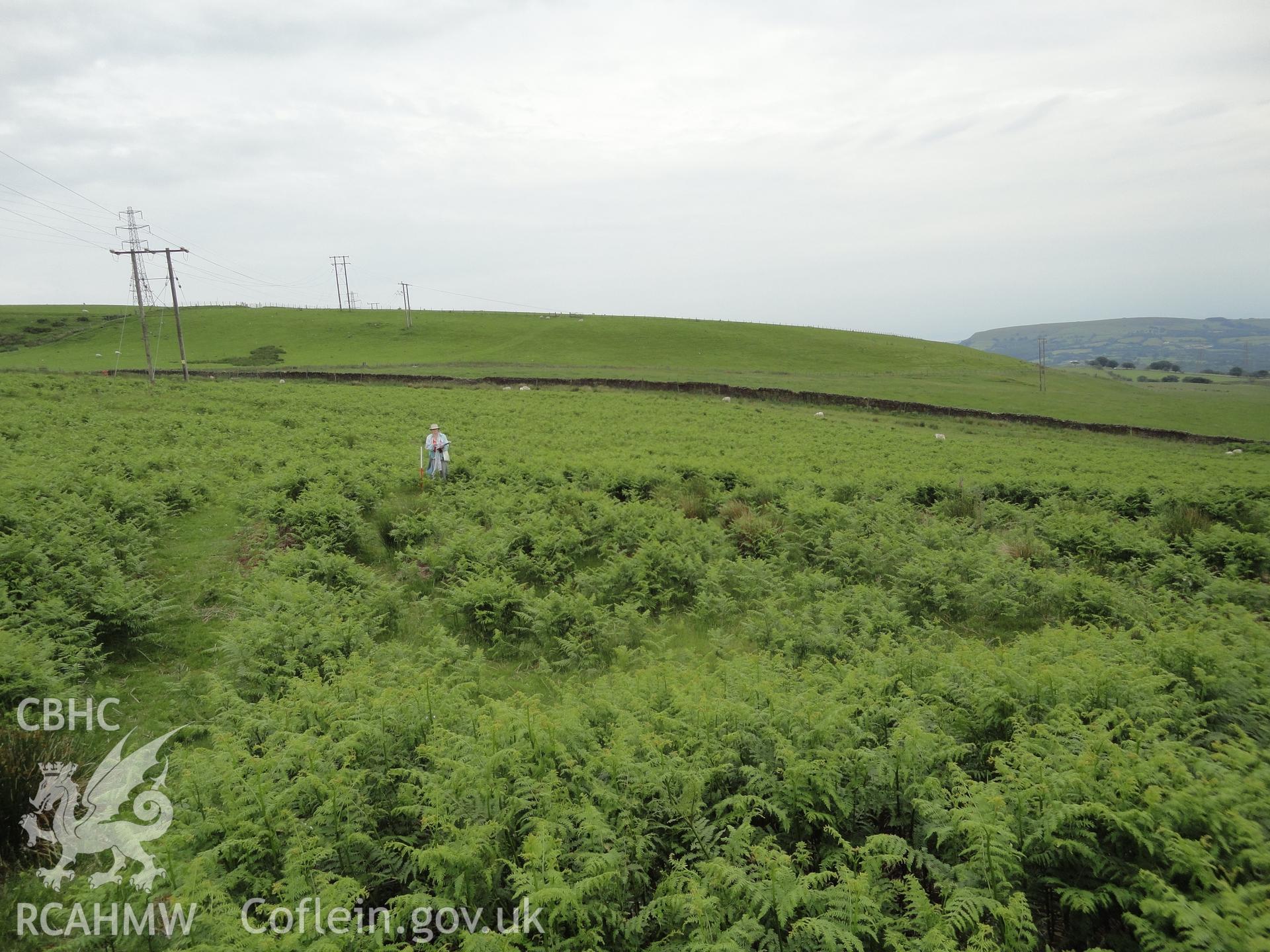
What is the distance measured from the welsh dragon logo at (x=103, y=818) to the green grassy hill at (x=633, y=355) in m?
64.1

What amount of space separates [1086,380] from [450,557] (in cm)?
10412

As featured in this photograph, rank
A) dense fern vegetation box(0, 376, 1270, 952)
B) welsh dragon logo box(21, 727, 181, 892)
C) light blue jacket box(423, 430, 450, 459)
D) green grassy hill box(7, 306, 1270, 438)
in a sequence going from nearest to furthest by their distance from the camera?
dense fern vegetation box(0, 376, 1270, 952), welsh dragon logo box(21, 727, 181, 892), light blue jacket box(423, 430, 450, 459), green grassy hill box(7, 306, 1270, 438)

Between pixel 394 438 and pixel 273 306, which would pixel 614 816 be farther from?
pixel 273 306

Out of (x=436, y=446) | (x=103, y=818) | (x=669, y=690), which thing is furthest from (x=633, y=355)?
(x=103, y=818)

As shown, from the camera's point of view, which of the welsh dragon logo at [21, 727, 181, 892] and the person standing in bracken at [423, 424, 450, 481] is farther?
the person standing in bracken at [423, 424, 450, 481]

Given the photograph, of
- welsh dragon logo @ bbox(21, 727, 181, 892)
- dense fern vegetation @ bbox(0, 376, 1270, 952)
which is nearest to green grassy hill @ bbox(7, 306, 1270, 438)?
dense fern vegetation @ bbox(0, 376, 1270, 952)

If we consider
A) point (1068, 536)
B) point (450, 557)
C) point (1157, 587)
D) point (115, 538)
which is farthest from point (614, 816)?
point (1068, 536)

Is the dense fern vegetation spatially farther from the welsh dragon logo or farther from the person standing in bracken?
the person standing in bracken

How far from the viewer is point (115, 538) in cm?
1357

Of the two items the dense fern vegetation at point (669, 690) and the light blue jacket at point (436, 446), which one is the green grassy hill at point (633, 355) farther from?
the light blue jacket at point (436, 446)

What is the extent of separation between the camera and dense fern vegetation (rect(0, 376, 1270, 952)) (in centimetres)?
536

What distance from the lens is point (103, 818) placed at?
6750 mm

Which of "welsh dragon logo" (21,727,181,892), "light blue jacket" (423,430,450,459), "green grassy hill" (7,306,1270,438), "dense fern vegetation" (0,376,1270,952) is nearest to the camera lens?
"dense fern vegetation" (0,376,1270,952)

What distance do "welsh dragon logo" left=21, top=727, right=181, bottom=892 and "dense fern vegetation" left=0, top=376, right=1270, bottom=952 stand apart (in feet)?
0.63
